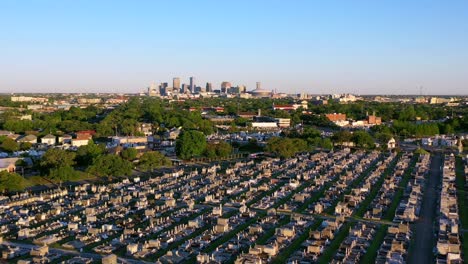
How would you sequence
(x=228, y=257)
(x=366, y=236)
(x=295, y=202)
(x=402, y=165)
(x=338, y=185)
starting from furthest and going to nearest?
(x=402, y=165)
(x=338, y=185)
(x=295, y=202)
(x=366, y=236)
(x=228, y=257)

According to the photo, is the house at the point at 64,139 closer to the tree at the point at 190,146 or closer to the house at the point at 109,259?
the tree at the point at 190,146

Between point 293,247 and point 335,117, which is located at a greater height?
point 335,117

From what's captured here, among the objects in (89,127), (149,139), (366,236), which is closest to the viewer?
(366,236)

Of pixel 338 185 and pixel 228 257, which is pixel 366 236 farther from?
pixel 338 185

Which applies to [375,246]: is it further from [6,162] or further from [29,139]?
[29,139]

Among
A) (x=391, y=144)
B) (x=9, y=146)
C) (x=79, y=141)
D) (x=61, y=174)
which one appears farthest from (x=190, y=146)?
(x=391, y=144)

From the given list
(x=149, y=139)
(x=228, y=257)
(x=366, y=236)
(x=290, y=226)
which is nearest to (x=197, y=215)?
(x=290, y=226)

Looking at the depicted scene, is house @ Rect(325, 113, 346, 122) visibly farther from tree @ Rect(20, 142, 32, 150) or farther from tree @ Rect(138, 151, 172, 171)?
tree @ Rect(20, 142, 32, 150)
